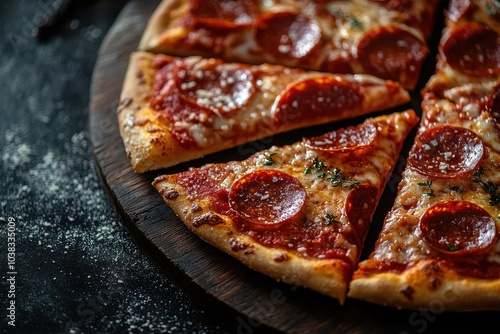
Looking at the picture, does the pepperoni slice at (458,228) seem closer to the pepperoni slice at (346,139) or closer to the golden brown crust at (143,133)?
the pepperoni slice at (346,139)

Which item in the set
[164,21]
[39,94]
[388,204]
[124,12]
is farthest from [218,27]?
[388,204]

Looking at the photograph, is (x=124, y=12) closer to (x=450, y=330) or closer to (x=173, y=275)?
(x=173, y=275)

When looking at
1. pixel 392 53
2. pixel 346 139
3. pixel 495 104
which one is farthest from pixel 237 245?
pixel 392 53

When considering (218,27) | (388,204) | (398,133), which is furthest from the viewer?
(218,27)

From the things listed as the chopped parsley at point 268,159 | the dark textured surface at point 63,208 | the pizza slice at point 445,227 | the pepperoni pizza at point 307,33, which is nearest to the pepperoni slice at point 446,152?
the pizza slice at point 445,227

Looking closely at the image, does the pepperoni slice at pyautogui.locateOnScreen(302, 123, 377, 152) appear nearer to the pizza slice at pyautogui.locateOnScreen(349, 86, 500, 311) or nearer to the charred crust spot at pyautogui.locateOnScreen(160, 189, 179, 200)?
the pizza slice at pyautogui.locateOnScreen(349, 86, 500, 311)

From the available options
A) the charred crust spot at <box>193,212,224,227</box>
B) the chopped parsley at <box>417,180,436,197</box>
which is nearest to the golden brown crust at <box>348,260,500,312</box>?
the chopped parsley at <box>417,180,436,197</box>

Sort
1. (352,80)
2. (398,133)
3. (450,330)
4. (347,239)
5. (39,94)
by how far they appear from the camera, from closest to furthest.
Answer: (450,330) < (347,239) < (398,133) < (352,80) < (39,94)
